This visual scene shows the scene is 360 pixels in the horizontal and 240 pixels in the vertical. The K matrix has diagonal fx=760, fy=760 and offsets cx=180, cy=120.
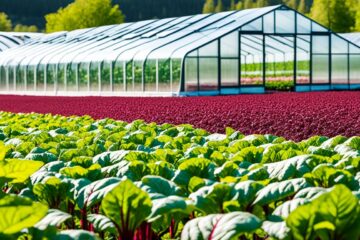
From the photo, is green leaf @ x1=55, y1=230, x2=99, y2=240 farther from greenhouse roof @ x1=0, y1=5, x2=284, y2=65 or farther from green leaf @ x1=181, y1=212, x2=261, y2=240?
greenhouse roof @ x1=0, y1=5, x2=284, y2=65

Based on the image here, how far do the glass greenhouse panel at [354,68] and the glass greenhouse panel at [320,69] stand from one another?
1326 millimetres

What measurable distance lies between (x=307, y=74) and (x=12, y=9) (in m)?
150

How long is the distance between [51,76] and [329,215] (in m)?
35.4

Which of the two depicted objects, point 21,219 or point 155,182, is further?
point 155,182

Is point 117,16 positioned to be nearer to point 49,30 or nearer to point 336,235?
point 49,30

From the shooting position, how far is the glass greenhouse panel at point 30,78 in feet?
128

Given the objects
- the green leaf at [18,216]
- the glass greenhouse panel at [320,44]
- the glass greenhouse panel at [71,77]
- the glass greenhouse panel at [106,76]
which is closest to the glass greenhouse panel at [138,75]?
the glass greenhouse panel at [106,76]

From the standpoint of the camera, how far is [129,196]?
3.38 metres

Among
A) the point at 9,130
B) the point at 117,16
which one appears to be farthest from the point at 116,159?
the point at 117,16

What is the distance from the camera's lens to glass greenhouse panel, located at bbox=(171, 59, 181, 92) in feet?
99.7

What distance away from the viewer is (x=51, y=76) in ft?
124

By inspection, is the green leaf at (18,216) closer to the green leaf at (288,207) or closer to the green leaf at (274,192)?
the green leaf at (288,207)

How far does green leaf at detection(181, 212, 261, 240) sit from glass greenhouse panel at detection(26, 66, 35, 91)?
1440 inches

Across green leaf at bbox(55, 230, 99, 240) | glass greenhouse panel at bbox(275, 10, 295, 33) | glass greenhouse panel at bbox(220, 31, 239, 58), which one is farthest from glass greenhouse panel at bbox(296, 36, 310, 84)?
green leaf at bbox(55, 230, 99, 240)
